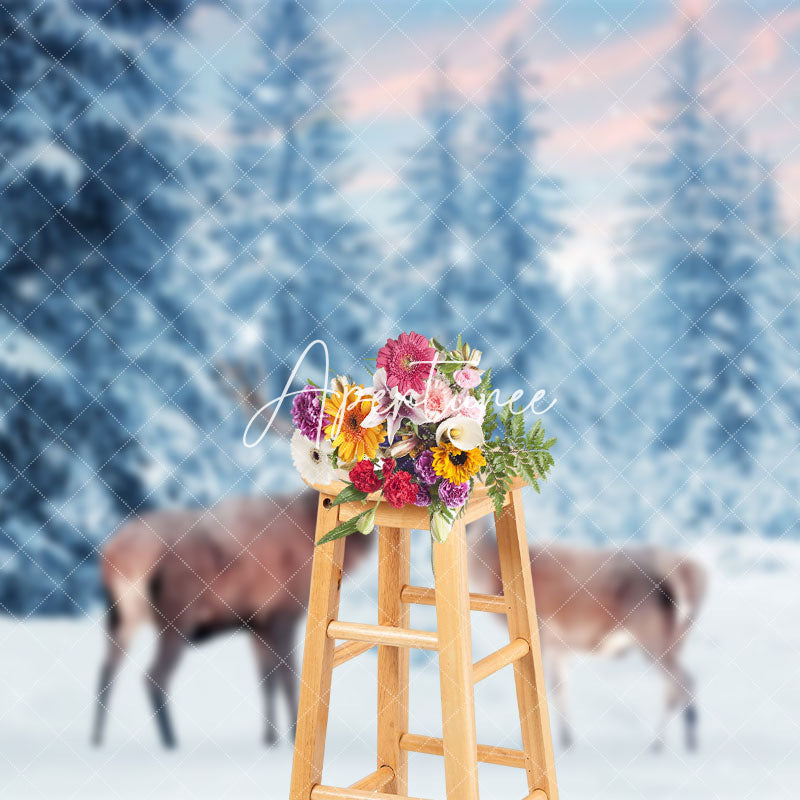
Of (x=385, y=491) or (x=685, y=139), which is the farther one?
(x=685, y=139)

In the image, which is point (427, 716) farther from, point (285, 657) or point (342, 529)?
point (342, 529)

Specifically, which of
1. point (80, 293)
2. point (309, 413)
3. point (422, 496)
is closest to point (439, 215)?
point (80, 293)

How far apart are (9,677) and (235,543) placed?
0.76 meters

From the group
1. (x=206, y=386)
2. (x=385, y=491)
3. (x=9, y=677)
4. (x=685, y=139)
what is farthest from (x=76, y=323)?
(x=685, y=139)

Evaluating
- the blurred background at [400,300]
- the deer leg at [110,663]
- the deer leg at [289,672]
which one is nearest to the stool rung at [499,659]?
the blurred background at [400,300]

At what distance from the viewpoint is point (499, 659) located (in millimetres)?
2062

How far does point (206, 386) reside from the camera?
3031 millimetres

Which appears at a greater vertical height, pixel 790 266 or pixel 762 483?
pixel 790 266

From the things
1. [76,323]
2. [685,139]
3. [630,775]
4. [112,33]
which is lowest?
[630,775]

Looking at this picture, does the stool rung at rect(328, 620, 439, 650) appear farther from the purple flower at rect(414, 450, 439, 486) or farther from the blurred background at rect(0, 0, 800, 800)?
the blurred background at rect(0, 0, 800, 800)

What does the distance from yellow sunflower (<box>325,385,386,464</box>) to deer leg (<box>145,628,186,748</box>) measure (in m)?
1.37

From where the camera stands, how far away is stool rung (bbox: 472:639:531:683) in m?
2.01

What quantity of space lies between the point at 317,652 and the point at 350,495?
324 mm

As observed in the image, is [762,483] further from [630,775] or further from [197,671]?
[197,671]
